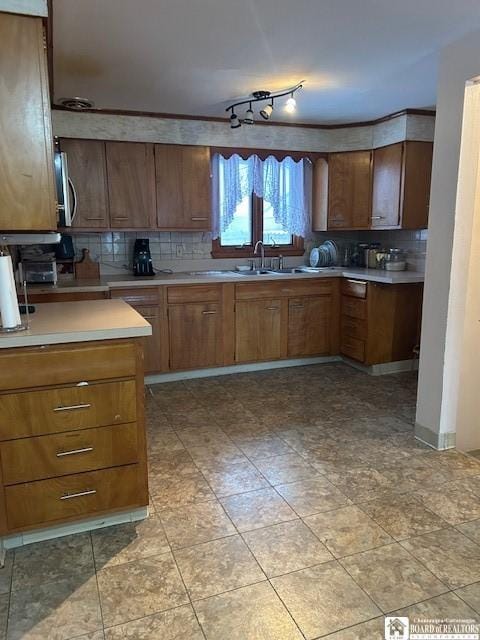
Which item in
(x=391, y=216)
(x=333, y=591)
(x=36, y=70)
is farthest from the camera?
(x=391, y=216)

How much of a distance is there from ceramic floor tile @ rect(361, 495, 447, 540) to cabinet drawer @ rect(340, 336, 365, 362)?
2.05 meters

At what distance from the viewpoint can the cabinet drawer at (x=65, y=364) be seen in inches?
71.1

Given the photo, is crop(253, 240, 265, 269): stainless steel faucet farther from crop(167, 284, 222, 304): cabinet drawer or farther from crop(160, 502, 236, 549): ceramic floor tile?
crop(160, 502, 236, 549): ceramic floor tile

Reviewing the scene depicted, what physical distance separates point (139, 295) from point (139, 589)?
2.48m

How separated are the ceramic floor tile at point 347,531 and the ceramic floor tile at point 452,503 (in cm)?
34

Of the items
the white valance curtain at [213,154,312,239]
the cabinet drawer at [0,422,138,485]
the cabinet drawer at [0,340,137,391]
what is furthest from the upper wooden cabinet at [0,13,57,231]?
the white valance curtain at [213,154,312,239]

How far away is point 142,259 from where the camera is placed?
4.16 meters

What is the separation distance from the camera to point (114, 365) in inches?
77.0

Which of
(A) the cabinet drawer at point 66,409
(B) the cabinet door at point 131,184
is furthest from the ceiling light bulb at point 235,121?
(A) the cabinet drawer at point 66,409

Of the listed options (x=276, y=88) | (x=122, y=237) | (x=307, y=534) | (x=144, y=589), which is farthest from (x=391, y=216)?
(x=144, y=589)

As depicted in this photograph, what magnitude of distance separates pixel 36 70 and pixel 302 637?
230 centimetres

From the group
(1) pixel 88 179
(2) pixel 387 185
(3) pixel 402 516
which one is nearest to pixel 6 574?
(3) pixel 402 516

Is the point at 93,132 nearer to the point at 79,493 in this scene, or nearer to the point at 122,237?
the point at 122,237

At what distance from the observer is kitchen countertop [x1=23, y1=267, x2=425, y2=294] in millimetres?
3592
